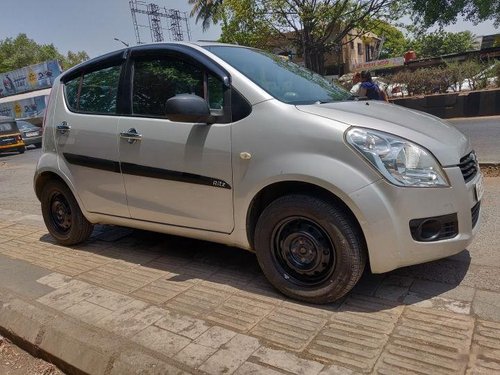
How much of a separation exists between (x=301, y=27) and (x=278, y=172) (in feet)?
75.5

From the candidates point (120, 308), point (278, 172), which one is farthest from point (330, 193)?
point (120, 308)

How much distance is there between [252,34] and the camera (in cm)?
2503

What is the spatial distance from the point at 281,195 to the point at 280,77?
1.02m

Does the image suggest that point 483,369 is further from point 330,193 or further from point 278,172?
point 278,172

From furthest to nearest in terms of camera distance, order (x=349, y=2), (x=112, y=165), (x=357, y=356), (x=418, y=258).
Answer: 1. (x=349, y=2)
2. (x=112, y=165)
3. (x=418, y=258)
4. (x=357, y=356)

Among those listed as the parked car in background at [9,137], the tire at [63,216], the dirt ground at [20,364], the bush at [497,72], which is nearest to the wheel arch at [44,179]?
the tire at [63,216]

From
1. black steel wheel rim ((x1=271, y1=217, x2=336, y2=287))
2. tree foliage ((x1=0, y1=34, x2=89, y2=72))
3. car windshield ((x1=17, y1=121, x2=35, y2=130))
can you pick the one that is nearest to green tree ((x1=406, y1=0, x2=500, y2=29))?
car windshield ((x1=17, y1=121, x2=35, y2=130))

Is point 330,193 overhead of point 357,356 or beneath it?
overhead

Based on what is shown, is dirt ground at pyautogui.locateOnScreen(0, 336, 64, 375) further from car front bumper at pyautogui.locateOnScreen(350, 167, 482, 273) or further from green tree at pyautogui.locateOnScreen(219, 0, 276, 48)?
green tree at pyautogui.locateOnScreen(219, 0, 276, 48)

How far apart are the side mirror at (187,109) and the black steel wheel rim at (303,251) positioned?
3.10 ft

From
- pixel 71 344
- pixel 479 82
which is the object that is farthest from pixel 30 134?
pixel 71 344

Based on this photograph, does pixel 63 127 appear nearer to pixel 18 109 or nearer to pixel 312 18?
pixel 312 18

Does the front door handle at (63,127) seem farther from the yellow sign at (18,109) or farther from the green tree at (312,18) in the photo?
the yellow sign at (18,109)

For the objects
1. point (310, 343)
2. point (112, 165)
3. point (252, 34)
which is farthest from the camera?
point (252, 34)
